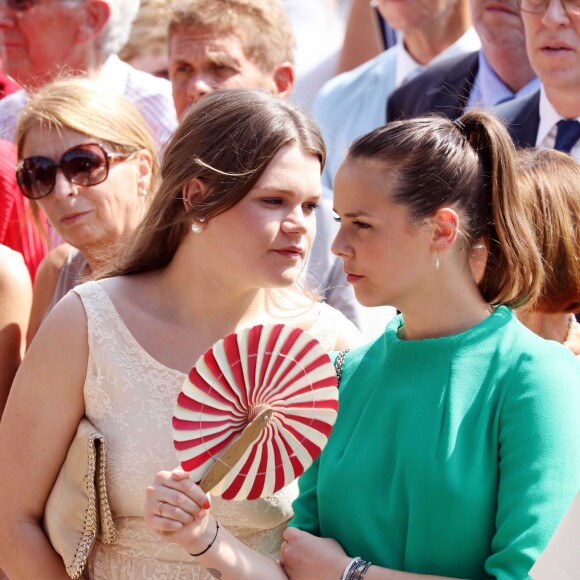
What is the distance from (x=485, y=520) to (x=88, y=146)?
2.24 meters

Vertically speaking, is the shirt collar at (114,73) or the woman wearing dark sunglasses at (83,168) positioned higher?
the shirt collar at (114,73)

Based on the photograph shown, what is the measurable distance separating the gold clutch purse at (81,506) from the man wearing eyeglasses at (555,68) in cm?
202

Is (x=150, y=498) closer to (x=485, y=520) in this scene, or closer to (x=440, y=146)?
(x=485, y=520)

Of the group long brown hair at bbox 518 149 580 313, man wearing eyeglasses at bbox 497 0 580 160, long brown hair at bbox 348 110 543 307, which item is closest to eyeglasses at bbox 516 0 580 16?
man wearing eyeglasses at bbox 497 0 580 160

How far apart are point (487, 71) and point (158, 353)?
2.29m

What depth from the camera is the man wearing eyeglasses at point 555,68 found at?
12.3 ft

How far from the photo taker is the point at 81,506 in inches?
107

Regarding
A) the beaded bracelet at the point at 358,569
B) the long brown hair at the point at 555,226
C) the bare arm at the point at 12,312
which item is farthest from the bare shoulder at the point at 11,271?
the beaded bracelet at the point at 358,569

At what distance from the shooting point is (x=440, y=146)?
2.46 m

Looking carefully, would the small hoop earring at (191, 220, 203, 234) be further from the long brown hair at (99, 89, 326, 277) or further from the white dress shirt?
the white dress shirt

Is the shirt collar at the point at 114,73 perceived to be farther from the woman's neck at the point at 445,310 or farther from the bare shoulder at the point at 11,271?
the woman's neck at the point at 445,310

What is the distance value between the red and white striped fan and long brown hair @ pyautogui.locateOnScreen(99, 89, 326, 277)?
600 mm

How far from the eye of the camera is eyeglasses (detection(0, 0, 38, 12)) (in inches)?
207

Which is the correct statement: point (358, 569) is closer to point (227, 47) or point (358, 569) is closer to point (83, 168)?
point (83, 168)
